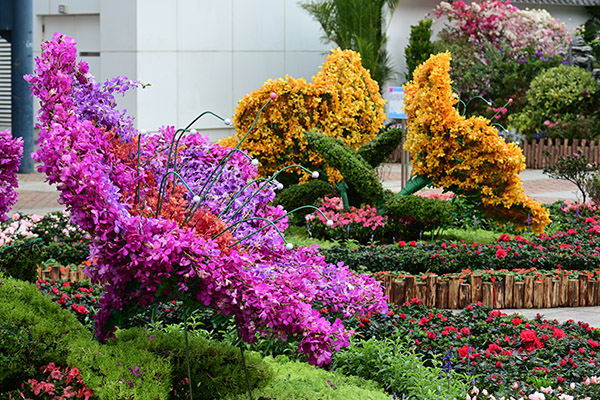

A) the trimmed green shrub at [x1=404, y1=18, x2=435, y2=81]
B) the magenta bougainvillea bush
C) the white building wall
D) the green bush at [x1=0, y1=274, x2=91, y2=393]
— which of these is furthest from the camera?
the trimmed green shrub at [x1=404, y1=18, x2=435, y2=81]

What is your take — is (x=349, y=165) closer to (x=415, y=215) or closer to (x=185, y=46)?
(x=415, y=215)

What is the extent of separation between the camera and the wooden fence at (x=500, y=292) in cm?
730

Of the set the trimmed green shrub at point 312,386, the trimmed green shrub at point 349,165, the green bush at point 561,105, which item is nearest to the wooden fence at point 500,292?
the trimmed green shrub at point 349,165

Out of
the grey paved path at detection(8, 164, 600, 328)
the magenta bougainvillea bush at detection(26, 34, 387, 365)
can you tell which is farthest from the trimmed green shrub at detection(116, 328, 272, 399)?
the grey paved path at detection(8, 164, 600, 328)

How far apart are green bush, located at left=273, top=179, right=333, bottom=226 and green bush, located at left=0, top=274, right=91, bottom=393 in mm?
6186

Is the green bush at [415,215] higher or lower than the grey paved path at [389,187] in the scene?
higher

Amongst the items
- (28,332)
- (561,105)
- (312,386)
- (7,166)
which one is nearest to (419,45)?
(561,105)

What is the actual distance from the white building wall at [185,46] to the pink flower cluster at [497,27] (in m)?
3.87

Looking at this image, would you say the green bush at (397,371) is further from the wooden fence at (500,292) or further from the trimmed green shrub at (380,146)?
the trimmed green shrub at (380,146)

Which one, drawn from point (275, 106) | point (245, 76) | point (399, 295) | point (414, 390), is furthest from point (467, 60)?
point (414, 390)

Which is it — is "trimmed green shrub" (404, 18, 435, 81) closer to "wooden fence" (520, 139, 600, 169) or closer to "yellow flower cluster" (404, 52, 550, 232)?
"wooden fence" (520, 139, 600, 169)

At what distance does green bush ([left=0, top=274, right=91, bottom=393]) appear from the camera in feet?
12.2

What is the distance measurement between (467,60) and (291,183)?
11.8 m

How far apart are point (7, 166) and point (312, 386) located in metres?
1.82
